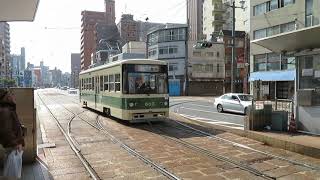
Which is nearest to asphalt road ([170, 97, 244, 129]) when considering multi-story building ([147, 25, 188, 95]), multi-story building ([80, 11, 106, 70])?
multi-story building ([147, 25, 188, 95])

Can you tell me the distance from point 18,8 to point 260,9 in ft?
A: 128

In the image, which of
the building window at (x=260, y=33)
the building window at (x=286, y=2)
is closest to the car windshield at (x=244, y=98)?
the building window at (x=286, y=2)

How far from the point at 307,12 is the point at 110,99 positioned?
28.0 m

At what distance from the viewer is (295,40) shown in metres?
11.7

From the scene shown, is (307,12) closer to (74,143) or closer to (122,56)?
(74,143)

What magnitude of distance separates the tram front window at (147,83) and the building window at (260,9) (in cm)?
3372

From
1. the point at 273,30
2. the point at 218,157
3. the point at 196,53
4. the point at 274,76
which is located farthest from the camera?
the point at 196,53

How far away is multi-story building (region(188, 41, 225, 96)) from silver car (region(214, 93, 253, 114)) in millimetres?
43392

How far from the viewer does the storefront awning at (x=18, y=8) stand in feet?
43.2

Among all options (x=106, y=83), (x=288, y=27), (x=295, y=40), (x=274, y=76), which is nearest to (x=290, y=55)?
(x=295, y=40)

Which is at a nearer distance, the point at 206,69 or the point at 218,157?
the point at 218,157

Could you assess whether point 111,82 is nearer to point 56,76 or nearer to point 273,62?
point 273,62

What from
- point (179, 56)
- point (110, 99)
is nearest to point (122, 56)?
point (179, 56)

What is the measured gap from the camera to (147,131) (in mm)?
15164
